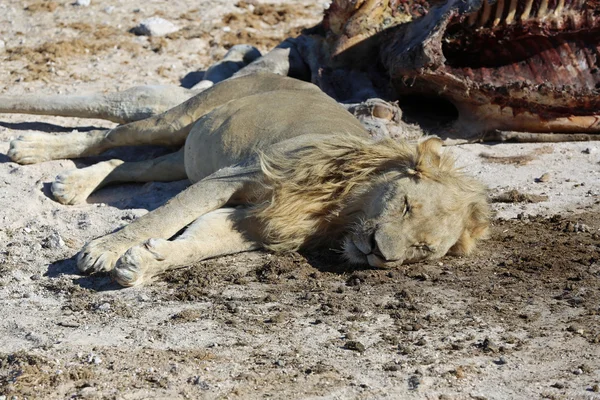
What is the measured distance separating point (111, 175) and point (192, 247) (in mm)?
1494

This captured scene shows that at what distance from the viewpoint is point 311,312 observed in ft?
14.5

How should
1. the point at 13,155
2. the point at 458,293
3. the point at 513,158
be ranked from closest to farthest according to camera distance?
the point at 458,293
the point at 13,155
the point at 513,158

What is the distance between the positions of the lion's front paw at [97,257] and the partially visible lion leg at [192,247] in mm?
127

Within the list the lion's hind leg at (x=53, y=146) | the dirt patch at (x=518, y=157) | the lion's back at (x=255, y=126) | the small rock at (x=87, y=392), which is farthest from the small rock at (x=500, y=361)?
the lion's hind leg at (x=53, y=146)

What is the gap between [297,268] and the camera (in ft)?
16.3

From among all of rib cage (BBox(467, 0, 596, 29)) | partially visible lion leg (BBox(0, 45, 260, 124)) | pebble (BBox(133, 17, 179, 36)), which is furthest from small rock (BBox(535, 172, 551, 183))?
pebble (BBox(133, 17, 179, 36))

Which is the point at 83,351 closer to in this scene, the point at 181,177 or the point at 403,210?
the point at 403,210

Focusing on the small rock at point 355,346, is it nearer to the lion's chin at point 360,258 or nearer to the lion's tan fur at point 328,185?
the lion's chin at point 360,258

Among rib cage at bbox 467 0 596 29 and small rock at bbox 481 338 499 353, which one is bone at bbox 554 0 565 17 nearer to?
rib cage at bbox 467 0 596 29

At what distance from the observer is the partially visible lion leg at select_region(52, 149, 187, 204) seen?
5.79 meters

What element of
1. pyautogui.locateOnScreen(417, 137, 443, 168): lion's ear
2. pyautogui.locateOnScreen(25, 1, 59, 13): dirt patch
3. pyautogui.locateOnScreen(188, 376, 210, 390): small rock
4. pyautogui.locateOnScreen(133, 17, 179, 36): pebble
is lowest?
pyautogui.locateOnScreen(25, 1, 59, 13): dirt patch

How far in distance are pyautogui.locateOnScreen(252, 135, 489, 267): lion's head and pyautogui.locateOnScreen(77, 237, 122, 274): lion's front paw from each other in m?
0.83

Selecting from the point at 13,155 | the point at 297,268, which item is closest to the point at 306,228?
the point at 297,268

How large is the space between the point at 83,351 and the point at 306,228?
164 cm
